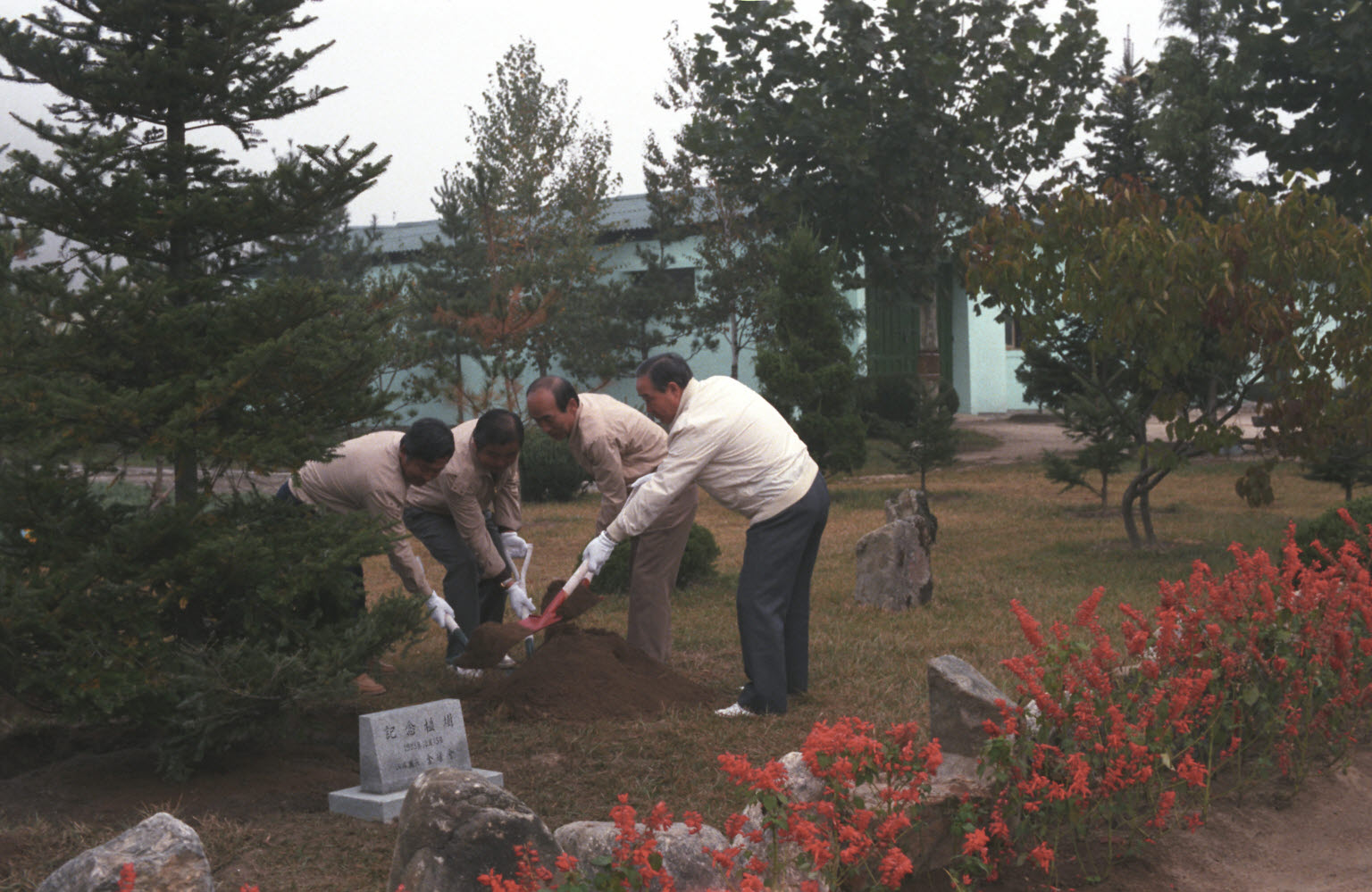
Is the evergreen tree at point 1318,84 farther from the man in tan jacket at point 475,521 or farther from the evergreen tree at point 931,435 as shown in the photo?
the man in tan jacket at point 475,521

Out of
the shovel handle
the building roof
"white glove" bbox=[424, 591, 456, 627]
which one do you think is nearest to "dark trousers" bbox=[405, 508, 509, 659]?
"white glove" bbox=[424, 591, 456, 627]

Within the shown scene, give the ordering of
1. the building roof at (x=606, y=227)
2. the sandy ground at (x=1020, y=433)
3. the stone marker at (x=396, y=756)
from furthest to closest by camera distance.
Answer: the building roof at (x=606, y=227)
the sandy ground at (x=1020, y=433)
the stone marker at (x=396, y=756)

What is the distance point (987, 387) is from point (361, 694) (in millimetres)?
25005

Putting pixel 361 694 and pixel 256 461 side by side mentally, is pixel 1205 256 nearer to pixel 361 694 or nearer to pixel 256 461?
pixel 361 694

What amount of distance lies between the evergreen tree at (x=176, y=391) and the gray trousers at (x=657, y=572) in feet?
5.98

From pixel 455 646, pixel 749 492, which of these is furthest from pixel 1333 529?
pixel 455 646

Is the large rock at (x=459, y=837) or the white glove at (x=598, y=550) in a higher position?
the white glove at (x=598, y=550)

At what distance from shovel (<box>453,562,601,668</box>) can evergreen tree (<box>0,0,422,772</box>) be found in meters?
0.95

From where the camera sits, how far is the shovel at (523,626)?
5.46 meters

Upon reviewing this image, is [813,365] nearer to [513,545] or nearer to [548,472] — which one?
[548,472]

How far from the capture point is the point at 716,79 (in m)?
18.2

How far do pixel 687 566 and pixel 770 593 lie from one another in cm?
408

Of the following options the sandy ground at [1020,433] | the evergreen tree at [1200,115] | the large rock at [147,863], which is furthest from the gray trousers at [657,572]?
the evergreen tree at [1200,115]

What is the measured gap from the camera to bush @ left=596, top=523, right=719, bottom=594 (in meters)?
9.24
